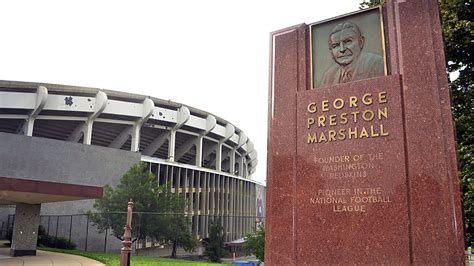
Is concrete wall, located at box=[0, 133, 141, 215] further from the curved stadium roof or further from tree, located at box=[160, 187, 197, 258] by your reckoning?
tree, located at box=[160, 187, 197, 258]

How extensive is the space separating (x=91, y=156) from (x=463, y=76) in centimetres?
2780

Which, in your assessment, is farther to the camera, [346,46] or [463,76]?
[463,76]

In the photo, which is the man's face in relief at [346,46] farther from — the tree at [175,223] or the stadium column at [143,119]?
the stadium column at [143,119]

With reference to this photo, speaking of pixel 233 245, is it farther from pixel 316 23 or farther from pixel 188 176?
pixel 316 23

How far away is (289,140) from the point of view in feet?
25.7

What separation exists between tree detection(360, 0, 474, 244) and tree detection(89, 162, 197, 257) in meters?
16.7

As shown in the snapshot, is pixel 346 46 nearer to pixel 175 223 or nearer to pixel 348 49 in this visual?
pixel 348 49

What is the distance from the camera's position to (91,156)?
3397 cm

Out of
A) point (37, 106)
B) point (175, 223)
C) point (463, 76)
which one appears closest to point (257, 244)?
point (175, 223)

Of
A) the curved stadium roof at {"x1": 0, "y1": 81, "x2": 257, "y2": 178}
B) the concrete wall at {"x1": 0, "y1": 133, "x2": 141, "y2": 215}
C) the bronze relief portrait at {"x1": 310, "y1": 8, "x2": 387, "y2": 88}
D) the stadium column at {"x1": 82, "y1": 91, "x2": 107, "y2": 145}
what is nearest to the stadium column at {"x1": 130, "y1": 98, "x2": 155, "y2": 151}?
the curved stadium roof at {"x1": 0, "y1": 81, "x2": 257, "y2": 178}

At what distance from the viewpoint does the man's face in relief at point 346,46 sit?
757 centimetres

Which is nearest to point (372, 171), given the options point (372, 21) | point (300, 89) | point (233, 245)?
point (300, 89)

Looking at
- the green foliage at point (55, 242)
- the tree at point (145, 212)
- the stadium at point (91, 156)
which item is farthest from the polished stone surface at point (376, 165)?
the green foliage at point (55, 242)

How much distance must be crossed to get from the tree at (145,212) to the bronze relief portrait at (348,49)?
18.9 metres
